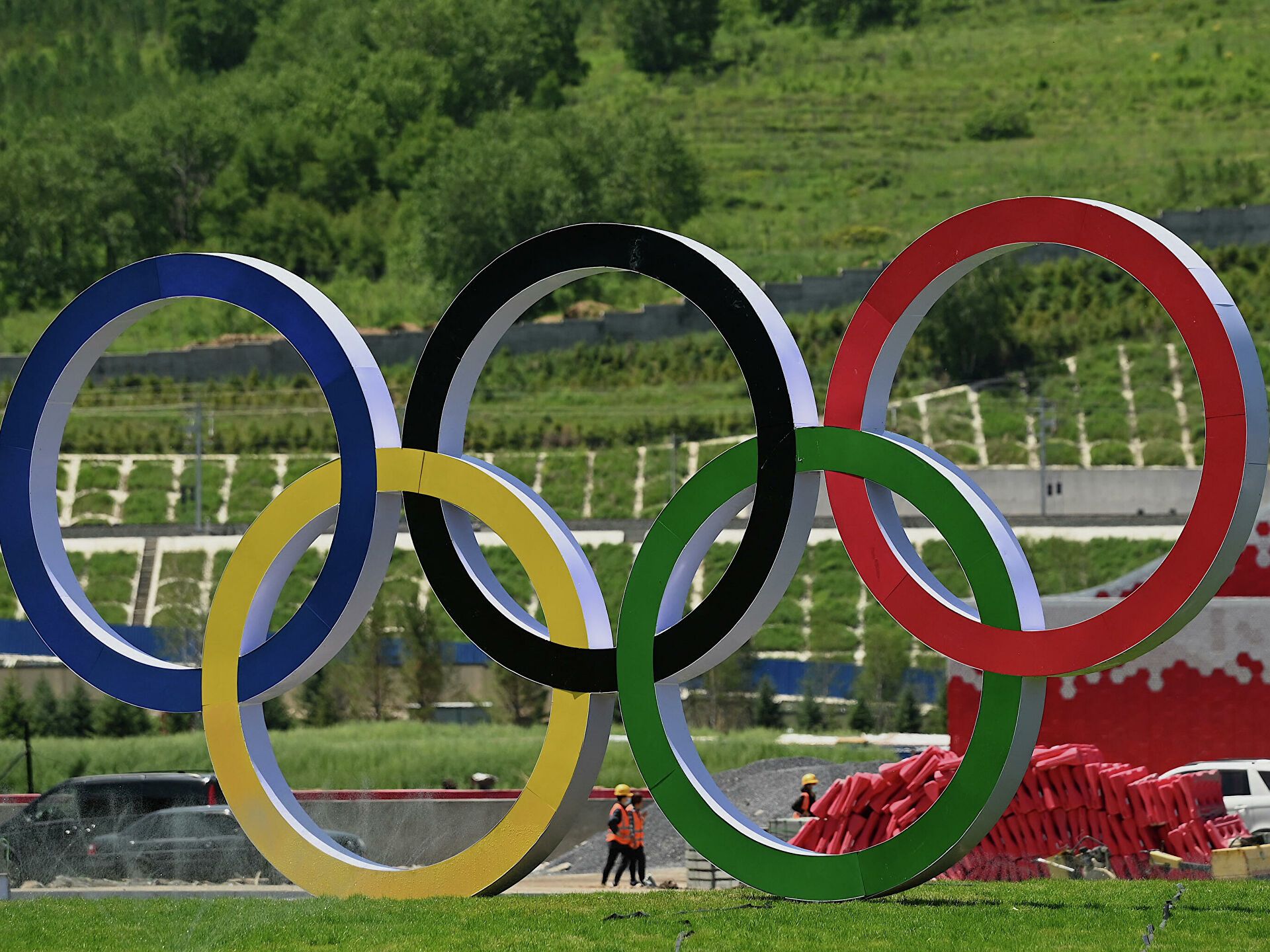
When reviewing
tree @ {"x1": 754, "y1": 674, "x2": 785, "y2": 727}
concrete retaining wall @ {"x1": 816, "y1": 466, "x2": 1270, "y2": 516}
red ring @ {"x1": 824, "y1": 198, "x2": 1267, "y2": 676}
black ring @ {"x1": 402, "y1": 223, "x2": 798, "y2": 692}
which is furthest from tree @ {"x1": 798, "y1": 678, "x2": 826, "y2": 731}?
red ring @ {"x1": 824, "y1": 198, "x2": 1267, "y2": 676}

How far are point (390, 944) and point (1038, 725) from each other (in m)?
5.33

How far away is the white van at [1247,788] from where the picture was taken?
2392 centimetres

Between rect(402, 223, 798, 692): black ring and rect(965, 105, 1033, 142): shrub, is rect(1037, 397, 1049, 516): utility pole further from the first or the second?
rect(965, 105, 1033, 142): shrub

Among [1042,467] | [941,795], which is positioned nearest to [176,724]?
[1042,467]

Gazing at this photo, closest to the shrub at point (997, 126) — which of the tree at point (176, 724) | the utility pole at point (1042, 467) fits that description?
the utility pole at point (1042, 467)

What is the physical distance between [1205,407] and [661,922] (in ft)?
19.5

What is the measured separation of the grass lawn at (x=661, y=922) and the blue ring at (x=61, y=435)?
2.07 m

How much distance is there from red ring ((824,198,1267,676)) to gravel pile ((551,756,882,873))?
9.28 meters

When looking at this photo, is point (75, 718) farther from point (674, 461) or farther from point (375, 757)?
point (674, 461)

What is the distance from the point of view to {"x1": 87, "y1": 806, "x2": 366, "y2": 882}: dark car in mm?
23234

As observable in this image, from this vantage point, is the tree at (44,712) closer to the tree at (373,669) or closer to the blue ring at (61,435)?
the tree at (373,669)

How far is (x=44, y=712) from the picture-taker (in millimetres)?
42500

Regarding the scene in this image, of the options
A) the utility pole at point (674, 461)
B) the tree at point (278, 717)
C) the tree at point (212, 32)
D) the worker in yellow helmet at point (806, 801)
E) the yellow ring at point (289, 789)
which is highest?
the tree at point (212, 32)

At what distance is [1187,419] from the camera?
68.0 m
